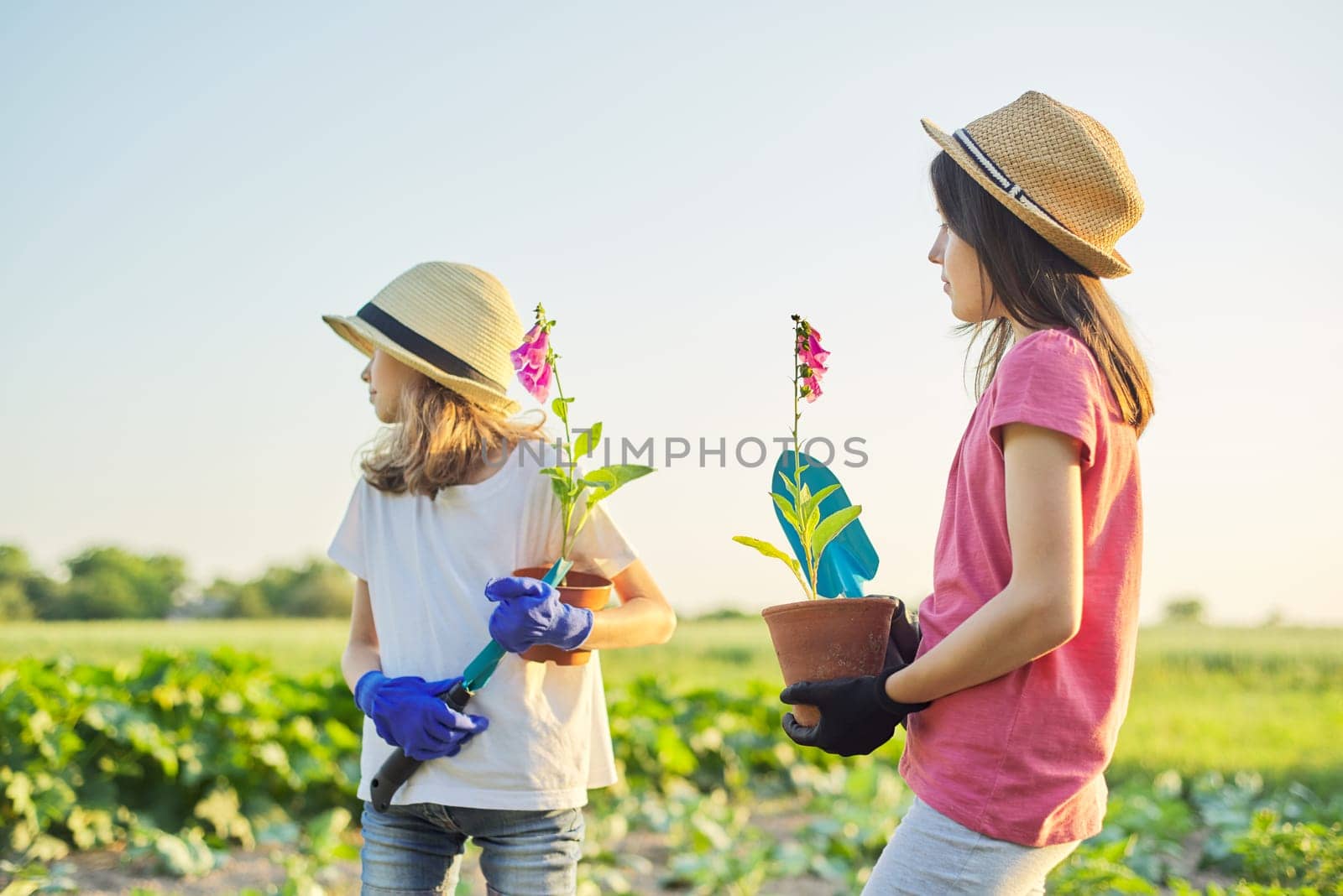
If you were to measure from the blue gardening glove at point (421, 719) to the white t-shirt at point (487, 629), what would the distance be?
5 centimetres

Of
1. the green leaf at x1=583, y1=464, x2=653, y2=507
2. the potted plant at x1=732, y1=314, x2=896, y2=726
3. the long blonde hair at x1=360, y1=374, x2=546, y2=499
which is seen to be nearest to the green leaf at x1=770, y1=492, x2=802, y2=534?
the potted plant at x1=732, y1=314, x2=896, y2=726

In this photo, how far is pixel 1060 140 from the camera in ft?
5.25

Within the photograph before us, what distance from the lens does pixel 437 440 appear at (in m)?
2.14

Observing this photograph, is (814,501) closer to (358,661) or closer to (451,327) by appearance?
(451,327)

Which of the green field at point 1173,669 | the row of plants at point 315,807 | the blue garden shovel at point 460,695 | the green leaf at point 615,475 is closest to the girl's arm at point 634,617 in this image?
the blue garden shovel at point 460,695

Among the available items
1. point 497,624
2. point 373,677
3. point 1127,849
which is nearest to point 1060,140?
point 497,624

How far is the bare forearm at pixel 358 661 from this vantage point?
2.19 meters

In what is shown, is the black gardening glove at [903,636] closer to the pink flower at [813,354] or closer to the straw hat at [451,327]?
the pink flower at [813,354]

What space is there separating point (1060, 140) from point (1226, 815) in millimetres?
3709

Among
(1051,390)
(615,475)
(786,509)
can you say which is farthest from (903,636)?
(615,475)

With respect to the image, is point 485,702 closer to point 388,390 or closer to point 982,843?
point 388,390

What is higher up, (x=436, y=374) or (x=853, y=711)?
(x=436, y=374)

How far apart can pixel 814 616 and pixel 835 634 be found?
0.13 ft

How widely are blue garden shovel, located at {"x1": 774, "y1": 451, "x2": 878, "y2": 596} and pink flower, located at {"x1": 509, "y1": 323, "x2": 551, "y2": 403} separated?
0.47 meters
